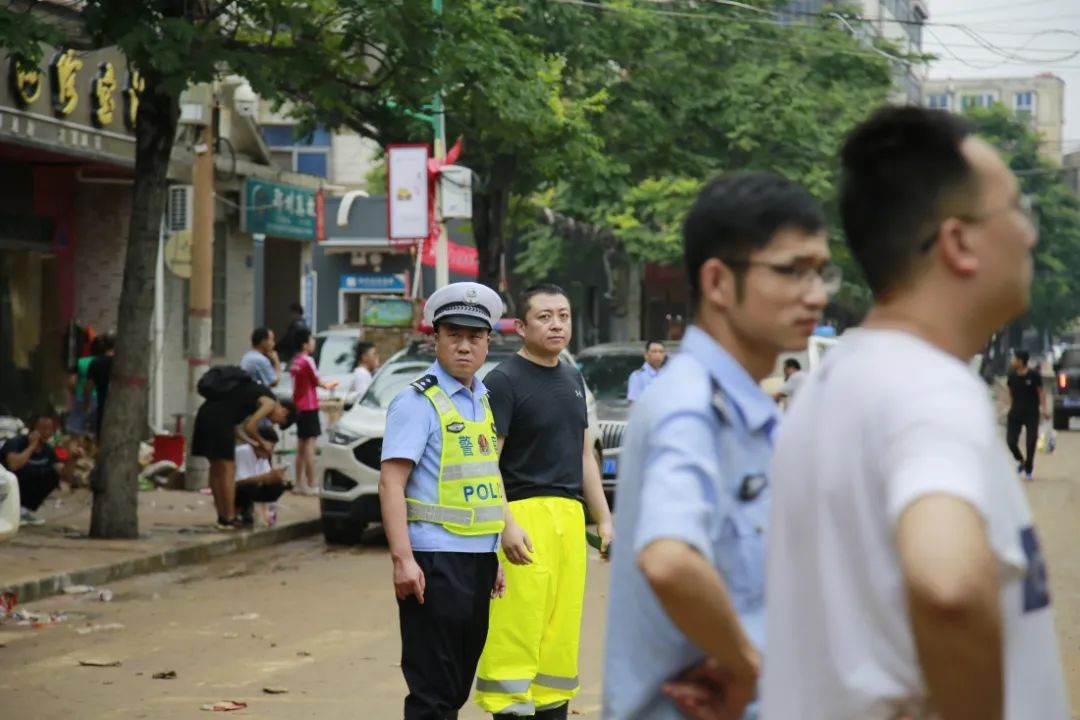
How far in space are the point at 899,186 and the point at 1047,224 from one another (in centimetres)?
7685

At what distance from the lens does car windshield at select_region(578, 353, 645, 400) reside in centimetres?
2212

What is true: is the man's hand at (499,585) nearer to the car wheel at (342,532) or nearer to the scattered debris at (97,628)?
the scattered debris at (97,628)

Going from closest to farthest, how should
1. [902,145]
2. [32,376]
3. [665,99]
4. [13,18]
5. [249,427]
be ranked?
[902,145] < [13,18] < [249,427] < [32,376] < [665,99]

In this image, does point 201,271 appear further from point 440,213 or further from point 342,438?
point 440,213

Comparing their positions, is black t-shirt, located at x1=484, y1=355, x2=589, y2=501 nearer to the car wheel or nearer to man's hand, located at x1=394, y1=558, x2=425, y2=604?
man's hand, located at x1=394, y1=558, x2=425, y2=604

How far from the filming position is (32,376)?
23.4 m

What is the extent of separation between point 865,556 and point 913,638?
12cm

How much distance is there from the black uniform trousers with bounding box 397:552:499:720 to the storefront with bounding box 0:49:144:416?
14130 mm

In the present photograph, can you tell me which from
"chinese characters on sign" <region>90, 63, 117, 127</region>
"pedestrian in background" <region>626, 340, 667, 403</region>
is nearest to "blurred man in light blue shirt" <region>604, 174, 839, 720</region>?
"pedestrian in background" <region>626, 340, 667, 403</region>

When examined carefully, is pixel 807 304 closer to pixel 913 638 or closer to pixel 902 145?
pixel 902 145

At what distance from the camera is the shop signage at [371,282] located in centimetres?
4588

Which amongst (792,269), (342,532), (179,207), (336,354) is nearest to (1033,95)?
(336,354)

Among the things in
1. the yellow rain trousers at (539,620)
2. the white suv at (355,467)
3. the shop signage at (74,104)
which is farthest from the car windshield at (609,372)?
the yellow rain trousers at (539,620)

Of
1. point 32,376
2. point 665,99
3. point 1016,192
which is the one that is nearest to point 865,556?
point 1016,192
